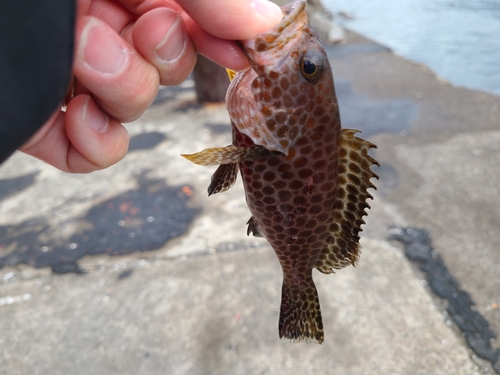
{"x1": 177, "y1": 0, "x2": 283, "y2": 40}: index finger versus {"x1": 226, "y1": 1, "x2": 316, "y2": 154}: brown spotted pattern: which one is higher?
{"x1": 177, "y1": 0, "x2": 283, "y2": 40}: index finger

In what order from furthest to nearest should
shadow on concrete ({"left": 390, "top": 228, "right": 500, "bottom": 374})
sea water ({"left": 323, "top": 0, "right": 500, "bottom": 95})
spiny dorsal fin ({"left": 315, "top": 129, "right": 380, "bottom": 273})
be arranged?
sea water ({"left": 323, "top": 0, "right": 500, "bottom": 95}) < shadow on concrete ({"left": 390, "top": 228, "right": 500, "bottom": 374}) < spiny dorsal fin ({"left": 315, "top": 129, "right": 380, "bottom": 273})

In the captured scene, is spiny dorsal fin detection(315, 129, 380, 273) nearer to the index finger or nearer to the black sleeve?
the index finger

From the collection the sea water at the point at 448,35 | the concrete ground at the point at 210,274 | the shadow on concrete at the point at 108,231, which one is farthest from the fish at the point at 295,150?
the sea water at the point at 448,35

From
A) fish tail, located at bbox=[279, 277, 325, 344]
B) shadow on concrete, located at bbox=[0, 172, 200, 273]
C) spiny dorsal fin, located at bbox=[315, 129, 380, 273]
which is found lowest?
shadow on concrete, located at bbox=[0, 172, 200, 273]

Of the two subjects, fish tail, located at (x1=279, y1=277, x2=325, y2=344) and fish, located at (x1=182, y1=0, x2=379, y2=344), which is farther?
fish tail, located at (x1=279, y1=277, x2=325, y2=344)

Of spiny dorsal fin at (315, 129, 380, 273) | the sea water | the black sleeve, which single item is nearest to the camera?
the black sleeve

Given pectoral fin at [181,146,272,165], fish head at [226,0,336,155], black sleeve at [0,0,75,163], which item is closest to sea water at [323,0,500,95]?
fish head at [226,0,336,155]

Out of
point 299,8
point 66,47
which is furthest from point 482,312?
point 66,47
